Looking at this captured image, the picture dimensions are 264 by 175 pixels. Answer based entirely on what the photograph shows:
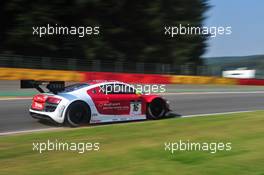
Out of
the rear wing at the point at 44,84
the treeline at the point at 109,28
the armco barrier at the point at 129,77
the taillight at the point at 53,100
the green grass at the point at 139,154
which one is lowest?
the green grass at the point at 139,154

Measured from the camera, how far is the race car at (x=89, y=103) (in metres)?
12.0

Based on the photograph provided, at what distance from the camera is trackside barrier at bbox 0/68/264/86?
82.5ft

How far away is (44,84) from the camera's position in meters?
12.2

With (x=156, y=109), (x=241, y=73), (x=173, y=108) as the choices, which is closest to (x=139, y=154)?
(x=156, y=109)

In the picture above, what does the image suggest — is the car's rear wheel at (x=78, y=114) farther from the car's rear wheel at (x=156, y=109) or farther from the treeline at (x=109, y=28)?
the treeline at (x=109, y=28)

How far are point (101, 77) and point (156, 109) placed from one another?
14084 millimetres

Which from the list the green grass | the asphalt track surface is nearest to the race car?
the asphalt track surface

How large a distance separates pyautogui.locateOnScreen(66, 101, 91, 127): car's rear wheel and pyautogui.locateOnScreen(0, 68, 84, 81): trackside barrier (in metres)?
12.9

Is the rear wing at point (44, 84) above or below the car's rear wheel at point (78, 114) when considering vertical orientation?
above

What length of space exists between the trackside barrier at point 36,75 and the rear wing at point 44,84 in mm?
12634

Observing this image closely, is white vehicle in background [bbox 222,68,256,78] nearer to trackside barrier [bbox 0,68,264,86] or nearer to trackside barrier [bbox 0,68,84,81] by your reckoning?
trackside barrier [bbox 0,68,264,86]

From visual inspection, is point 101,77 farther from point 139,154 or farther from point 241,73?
point 241,73

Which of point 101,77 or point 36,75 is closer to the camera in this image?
point 36,75

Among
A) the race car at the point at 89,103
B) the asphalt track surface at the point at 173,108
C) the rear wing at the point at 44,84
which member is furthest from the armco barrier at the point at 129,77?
the rear wing at the point at 44,84
